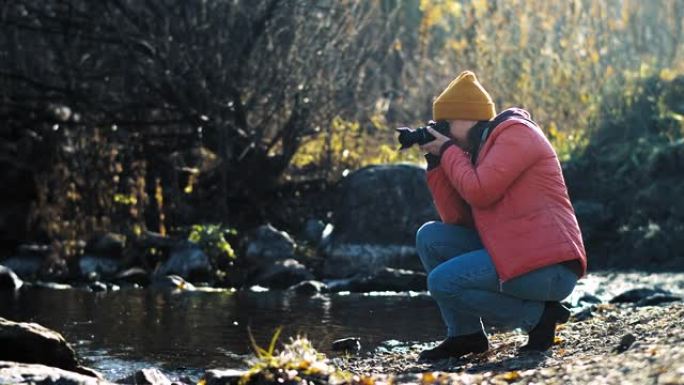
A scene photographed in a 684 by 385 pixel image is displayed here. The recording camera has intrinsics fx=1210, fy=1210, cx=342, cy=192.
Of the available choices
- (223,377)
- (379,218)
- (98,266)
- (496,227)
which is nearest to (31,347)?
(223,377)

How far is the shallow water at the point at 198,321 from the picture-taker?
7387 mm

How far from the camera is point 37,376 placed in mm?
5219

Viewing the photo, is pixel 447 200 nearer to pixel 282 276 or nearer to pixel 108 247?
pixel 282 276

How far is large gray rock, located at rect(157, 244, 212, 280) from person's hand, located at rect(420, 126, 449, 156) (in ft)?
21.6

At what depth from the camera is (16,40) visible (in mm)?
13898

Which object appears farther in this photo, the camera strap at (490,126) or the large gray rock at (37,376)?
the camera strap at (490,126)

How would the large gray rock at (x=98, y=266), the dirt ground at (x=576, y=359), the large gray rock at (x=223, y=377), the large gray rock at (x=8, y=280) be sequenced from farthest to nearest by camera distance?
the large gray rock at (x=98, y=266)
the large gray rock at (x=8, y=280)
the large gray rock at (x=223, y=377)
the dirt ground at (x=576, y=359)

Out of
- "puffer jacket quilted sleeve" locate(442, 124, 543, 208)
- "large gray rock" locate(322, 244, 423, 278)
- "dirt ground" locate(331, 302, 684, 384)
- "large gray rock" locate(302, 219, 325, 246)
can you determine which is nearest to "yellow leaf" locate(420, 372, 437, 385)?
"dirt ground" locate(331, 302, 684, 384)

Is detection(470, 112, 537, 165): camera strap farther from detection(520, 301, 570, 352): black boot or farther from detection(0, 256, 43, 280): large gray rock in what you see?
detection(0, 256, 43, 280): large gray rock

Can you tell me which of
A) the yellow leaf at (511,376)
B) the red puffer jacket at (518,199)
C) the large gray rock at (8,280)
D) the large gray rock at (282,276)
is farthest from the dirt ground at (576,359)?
the large gray rock at (8,280)

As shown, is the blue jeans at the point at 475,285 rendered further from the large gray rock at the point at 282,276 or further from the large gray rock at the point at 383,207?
the large gray rock at the point at 383,207

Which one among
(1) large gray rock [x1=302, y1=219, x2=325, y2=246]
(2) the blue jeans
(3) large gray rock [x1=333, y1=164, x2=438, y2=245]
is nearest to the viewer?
(2) the blue jeans

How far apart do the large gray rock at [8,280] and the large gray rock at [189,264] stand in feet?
4.67

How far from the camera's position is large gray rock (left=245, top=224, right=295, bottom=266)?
1259cm
